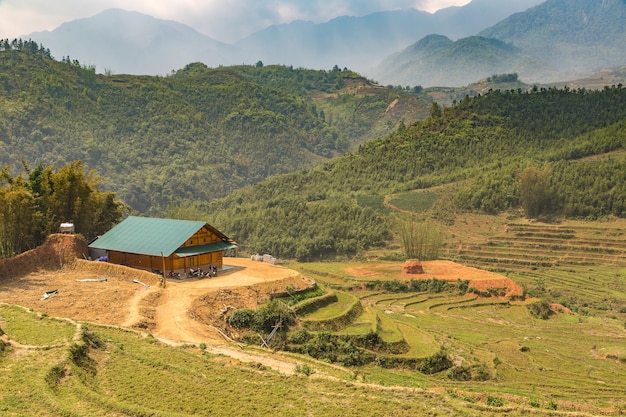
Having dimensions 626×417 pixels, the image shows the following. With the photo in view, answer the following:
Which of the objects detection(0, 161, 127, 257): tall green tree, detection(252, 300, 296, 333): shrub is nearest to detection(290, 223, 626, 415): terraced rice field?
detection(252, 300, 296, 333): shrub

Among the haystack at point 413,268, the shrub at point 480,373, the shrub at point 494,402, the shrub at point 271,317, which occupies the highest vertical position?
A: the shrub at point 271,317

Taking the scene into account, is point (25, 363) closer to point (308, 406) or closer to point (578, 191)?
point (308, 406)

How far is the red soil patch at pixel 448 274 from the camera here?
2109 inches

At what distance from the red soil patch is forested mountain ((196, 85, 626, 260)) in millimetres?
15187

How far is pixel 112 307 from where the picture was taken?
2669 centimetres

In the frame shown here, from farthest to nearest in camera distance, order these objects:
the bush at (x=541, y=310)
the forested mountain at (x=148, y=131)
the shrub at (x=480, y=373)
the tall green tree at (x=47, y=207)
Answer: the forested mountain at (x=148, y=131)
the bush at (x=541, y=310)
the tall green tree at (x=47, y=207)
the shrub at (x=480, y=373)

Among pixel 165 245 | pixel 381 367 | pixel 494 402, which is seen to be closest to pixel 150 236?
pixel 165 245

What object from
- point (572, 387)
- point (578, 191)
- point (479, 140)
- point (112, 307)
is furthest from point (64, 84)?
point (572, 387)

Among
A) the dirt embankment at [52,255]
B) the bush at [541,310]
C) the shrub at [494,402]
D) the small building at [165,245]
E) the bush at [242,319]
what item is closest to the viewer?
the shrub at [494,402]

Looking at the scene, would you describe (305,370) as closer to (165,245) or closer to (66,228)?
(165,245)

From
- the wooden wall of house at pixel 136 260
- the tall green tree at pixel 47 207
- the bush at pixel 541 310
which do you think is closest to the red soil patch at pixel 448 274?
the bush at pixel 541 310

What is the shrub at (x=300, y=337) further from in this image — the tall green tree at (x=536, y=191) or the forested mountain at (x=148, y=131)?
the forested mountain at (x=148, y=131)

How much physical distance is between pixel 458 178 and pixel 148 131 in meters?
97.6

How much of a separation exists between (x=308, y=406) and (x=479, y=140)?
97762mm
